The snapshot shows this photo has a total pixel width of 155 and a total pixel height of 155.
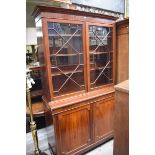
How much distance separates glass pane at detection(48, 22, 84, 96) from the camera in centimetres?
173

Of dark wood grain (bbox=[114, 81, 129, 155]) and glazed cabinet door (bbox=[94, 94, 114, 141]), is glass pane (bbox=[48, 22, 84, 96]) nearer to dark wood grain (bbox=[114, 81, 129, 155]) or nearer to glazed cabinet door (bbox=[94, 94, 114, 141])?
glazed cabinet door (bbox=[94, 94, 114, 141])

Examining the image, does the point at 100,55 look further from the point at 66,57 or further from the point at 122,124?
the point at 122,124

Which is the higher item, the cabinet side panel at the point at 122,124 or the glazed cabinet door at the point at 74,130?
the cabinet side panel at the point at 122,124

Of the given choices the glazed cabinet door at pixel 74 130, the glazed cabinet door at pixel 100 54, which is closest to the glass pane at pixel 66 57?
the glazed cabinet door at pixel 100 54

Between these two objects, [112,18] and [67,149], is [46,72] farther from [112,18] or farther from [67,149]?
[112,18]

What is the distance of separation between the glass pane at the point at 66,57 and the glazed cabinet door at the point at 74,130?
289mm

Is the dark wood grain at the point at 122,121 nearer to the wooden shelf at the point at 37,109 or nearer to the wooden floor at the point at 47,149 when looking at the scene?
the wooden floor at the point at 47,149

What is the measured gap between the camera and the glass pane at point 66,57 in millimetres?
1727

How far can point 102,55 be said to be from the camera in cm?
226

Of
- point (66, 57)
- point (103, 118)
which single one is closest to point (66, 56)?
point (66, 57)

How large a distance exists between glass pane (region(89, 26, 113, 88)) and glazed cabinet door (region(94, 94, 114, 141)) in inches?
11.3

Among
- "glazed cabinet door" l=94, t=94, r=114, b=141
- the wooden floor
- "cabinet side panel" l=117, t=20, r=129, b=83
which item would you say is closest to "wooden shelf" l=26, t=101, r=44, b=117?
the wooden floor

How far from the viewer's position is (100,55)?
224 centimetres
